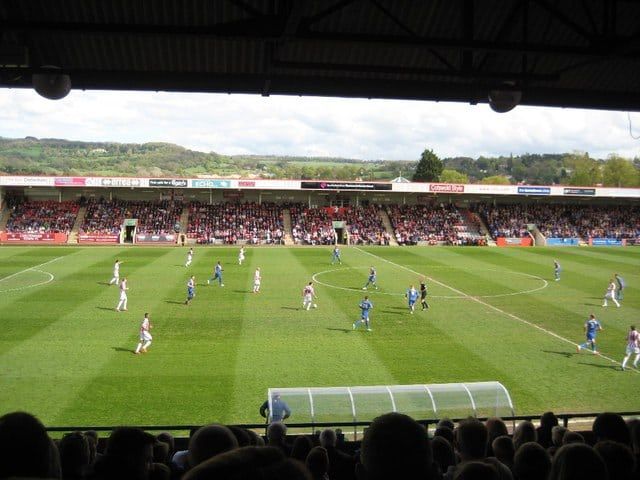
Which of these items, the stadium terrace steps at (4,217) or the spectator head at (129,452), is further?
the stadium terrace steps at (4,217)

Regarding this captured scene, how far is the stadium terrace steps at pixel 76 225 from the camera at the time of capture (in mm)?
56213

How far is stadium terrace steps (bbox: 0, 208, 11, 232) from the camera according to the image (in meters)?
56.9

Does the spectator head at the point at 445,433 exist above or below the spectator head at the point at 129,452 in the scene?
below

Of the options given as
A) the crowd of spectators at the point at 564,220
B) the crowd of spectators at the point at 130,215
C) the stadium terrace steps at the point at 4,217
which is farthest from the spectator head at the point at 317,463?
the crowd of spectators at the point at 564,220

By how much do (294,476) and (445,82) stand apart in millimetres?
8825

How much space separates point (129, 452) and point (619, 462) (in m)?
2.88

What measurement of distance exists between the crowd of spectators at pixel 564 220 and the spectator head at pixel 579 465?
62207 mm

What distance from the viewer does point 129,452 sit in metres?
2.60

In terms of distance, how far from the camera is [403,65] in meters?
9.29

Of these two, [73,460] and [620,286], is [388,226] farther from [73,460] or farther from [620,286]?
[73,460]

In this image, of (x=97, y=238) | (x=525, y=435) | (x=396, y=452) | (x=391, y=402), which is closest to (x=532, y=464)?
(x=396, y=452)

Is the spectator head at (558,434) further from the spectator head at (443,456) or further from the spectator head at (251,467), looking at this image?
the spectator head at (251,467)

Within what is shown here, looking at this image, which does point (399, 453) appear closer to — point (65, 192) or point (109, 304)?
point (109, 304)

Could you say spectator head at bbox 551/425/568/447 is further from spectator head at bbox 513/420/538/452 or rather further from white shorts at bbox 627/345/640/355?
white shorts at bbox 627/345/640/355
